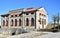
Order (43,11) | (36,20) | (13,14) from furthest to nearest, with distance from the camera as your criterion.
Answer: (13,14), (43,11), (36,20)

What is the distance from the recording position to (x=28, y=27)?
62000mm

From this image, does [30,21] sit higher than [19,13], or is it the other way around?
[19,13]

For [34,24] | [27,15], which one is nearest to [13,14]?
[27,15]

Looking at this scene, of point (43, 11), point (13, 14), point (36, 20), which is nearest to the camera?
point (36, 20)

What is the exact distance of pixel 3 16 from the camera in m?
74.4

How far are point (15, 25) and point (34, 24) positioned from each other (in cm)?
1226

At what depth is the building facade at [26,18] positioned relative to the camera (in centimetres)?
6050

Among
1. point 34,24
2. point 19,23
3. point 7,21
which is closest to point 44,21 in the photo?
point 34,24

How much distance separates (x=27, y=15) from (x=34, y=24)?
6344 mm

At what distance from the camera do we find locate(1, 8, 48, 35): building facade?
60.5 m

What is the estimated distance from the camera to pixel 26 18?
6425 cm

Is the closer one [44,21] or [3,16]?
[44,21]

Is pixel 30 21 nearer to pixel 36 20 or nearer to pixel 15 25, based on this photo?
pixel 36 20

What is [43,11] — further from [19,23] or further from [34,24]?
[19,23]
